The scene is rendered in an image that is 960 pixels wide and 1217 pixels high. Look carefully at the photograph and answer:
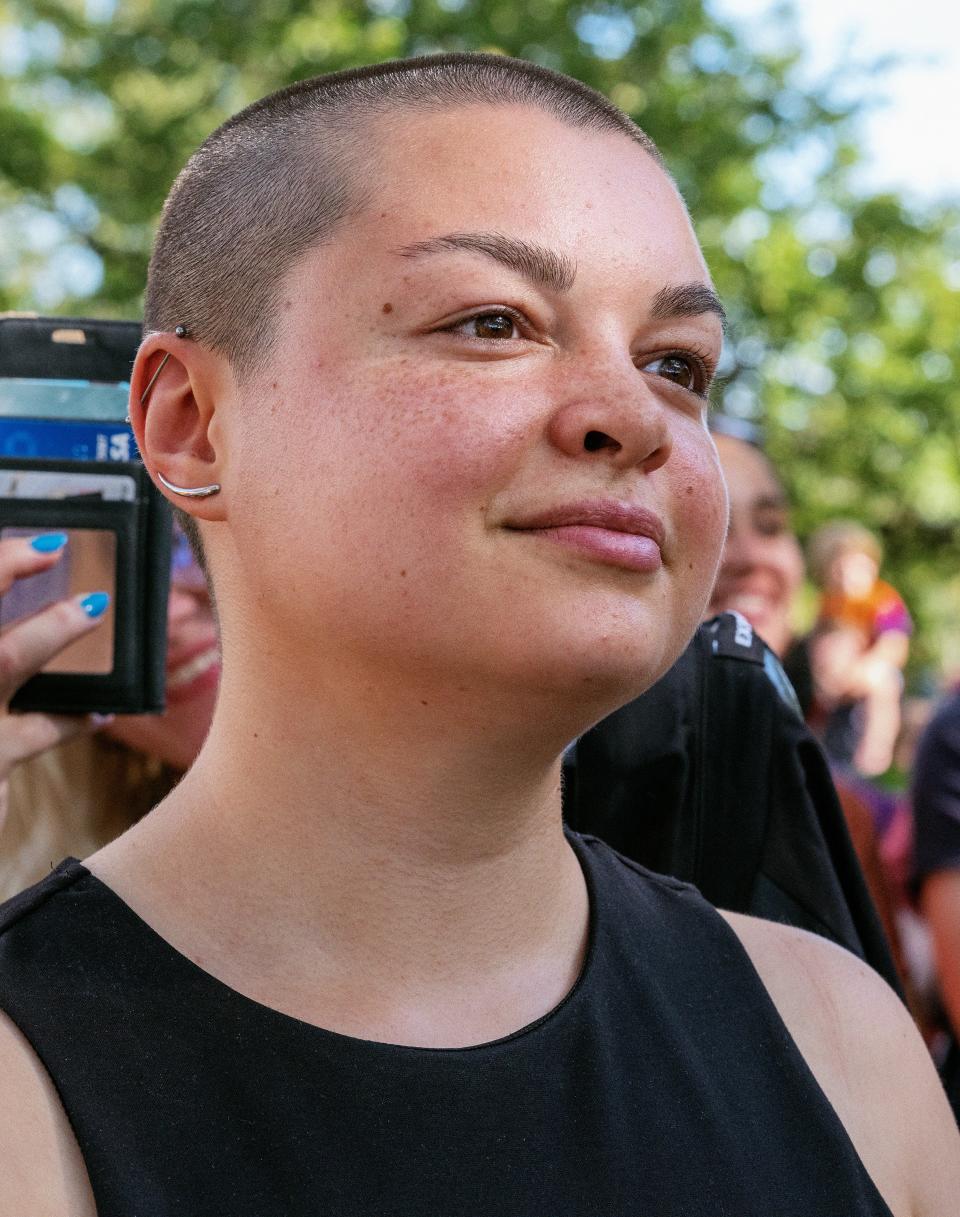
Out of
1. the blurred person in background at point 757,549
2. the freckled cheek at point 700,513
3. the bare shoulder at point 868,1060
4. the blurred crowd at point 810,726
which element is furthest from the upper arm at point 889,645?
the freckled cheek at point 700,513

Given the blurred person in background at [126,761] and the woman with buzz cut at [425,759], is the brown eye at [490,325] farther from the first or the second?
the blurred person in background at [126,761]

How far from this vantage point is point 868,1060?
1.84 m

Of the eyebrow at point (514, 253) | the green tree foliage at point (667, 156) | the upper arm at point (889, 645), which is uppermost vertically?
the green tree foliage at point (667, 156)

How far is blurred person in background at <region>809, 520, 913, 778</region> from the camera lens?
691 cm

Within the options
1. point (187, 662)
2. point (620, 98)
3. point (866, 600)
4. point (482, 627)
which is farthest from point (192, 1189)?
point (620, 98)

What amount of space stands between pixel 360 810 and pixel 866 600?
6.16 m

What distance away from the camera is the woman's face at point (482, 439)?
1481 millimetres

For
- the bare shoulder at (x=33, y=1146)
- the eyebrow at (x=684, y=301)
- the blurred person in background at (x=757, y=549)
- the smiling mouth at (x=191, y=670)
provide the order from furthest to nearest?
the blurred person in background at (x=757, y=549), the smiling mouth at (x=191, y=670), the eyebrow at (x=684, y=301), the bare shoulder at (x=33, y=1146)

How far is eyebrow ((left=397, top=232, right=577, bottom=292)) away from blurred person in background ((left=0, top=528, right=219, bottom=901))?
1111 mm

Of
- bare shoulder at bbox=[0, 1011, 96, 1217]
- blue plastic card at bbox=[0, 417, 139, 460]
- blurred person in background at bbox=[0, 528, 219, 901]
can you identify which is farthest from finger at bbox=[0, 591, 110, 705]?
bare shoulder at bbox=[0, 1011, 96, 1217]

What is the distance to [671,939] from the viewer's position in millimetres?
1854

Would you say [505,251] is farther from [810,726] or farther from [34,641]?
[810,726]

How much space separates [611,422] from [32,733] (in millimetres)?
1132

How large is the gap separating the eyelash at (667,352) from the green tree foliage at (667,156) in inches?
356
